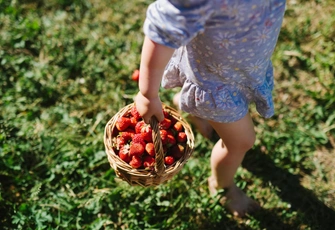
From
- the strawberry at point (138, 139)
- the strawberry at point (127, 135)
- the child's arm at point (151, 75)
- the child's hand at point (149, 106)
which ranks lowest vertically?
the strawberry at point (127, 135)

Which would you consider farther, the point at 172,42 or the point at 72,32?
the point at 72,32

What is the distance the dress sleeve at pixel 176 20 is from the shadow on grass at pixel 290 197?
4.32 feet

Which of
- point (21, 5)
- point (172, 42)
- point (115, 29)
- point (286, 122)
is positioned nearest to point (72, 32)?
point (115, 29)

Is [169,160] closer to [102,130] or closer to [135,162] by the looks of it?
[135,162]

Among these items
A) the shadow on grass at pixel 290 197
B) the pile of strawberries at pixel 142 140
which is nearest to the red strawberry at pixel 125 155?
the pile of strawberries at pixel 142 140

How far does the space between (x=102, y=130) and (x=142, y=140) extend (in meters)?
0.74

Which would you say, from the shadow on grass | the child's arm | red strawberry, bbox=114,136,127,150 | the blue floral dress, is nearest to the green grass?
the shadow on grass

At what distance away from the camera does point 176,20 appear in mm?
1229

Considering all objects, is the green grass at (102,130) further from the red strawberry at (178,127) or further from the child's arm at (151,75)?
the child's arm at (151,75)

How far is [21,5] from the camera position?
3.18m

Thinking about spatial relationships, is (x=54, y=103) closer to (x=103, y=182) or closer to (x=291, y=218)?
(x=103, y=182)

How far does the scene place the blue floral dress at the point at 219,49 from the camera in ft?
4.09

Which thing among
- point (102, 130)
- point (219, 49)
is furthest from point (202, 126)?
point (219, 49)

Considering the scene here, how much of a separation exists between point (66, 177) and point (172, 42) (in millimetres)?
1318
